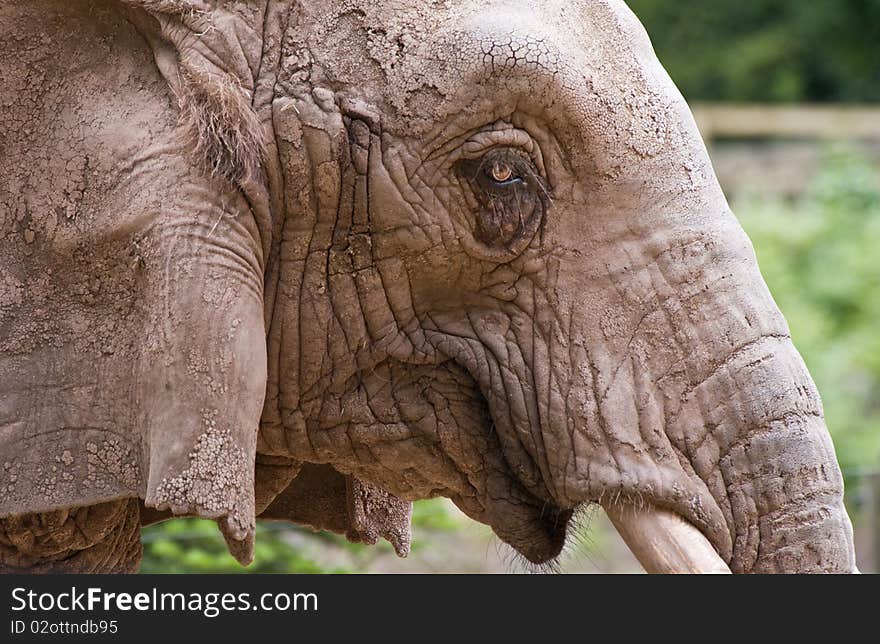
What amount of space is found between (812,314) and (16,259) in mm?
8801

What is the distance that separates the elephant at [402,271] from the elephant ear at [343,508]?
19.1 inches

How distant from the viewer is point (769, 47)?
22.7 meters

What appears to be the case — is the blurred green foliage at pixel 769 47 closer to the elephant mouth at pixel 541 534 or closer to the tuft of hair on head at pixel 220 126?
the elephant mouth at pixel 541 534

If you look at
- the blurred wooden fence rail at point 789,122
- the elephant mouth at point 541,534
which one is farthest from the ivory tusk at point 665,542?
the blurred wooden fence rail at point 789,122

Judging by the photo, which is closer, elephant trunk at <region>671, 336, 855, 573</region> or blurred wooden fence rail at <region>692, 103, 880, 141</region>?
elephant trunk at <region>671, 336, 855, 573</region>

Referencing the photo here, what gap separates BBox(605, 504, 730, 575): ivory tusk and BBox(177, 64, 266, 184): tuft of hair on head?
89 cm

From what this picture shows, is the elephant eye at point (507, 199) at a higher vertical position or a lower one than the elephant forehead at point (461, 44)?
lower

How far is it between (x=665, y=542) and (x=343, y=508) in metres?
1.01

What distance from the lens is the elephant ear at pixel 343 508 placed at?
3186mm

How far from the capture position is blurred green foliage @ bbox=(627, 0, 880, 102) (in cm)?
2222

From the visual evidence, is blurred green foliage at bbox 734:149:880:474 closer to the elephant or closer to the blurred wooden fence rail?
the blurred wooden fence rail

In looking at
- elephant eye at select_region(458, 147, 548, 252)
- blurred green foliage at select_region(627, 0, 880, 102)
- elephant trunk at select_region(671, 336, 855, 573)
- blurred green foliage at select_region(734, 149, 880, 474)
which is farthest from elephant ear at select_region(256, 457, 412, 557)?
blurred green foliage at select_region(627, 0, 880, 102)

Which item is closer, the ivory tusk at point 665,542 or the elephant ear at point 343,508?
the ivory tusk at point 665,542

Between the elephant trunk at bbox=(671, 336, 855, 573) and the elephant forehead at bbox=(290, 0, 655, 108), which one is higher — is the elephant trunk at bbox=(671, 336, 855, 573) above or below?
below
